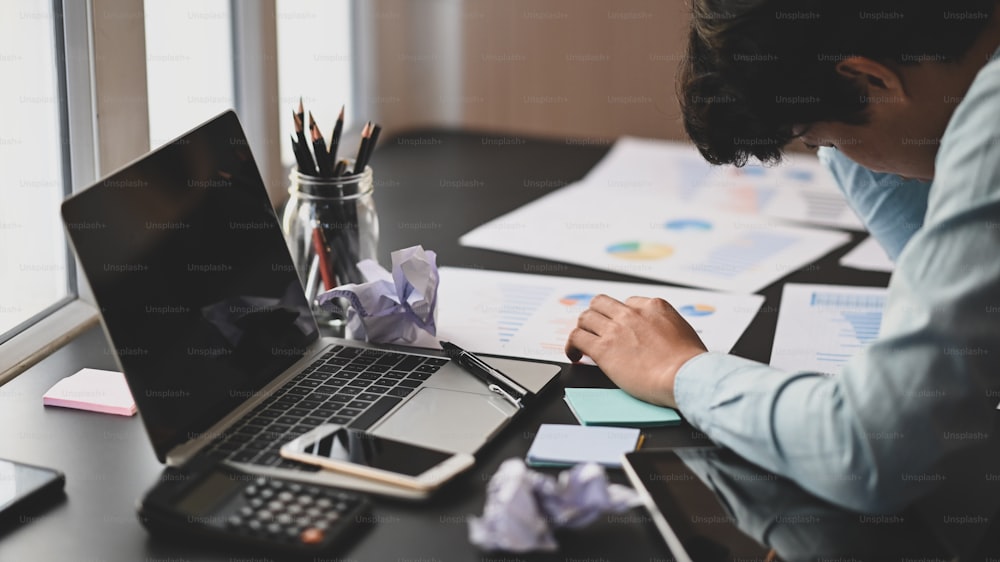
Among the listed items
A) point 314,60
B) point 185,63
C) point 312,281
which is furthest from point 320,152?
point 314,60

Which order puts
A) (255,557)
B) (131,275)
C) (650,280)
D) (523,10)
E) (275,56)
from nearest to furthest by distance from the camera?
1. (255,557)
2. (131,275)
3. (650,280)
4. (275,56)
5. (523,10)

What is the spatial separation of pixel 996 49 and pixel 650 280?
23.0 inches

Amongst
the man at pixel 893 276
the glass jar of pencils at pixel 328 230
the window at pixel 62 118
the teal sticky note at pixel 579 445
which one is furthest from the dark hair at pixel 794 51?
the window at pixel 62 118

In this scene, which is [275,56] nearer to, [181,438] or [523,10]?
[523,10]

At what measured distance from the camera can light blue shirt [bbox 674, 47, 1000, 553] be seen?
0.77 metres

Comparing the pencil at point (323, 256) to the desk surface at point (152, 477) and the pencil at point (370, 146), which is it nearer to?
the pencil at point (370, 146)

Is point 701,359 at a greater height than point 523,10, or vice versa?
point 523,10

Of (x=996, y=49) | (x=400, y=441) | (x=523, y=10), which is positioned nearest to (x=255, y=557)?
(x=400, y=441)

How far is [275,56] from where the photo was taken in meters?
1.64

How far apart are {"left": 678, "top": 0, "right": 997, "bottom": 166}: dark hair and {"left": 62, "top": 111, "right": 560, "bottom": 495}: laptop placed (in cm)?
31

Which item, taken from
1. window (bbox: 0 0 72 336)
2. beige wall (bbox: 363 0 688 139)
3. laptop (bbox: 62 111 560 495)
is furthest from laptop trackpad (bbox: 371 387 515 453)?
Answer: beige wall (bbox: 363 0 688 139)

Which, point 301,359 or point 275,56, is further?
point 275,56

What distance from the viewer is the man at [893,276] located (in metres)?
0.78

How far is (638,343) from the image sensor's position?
104cm
